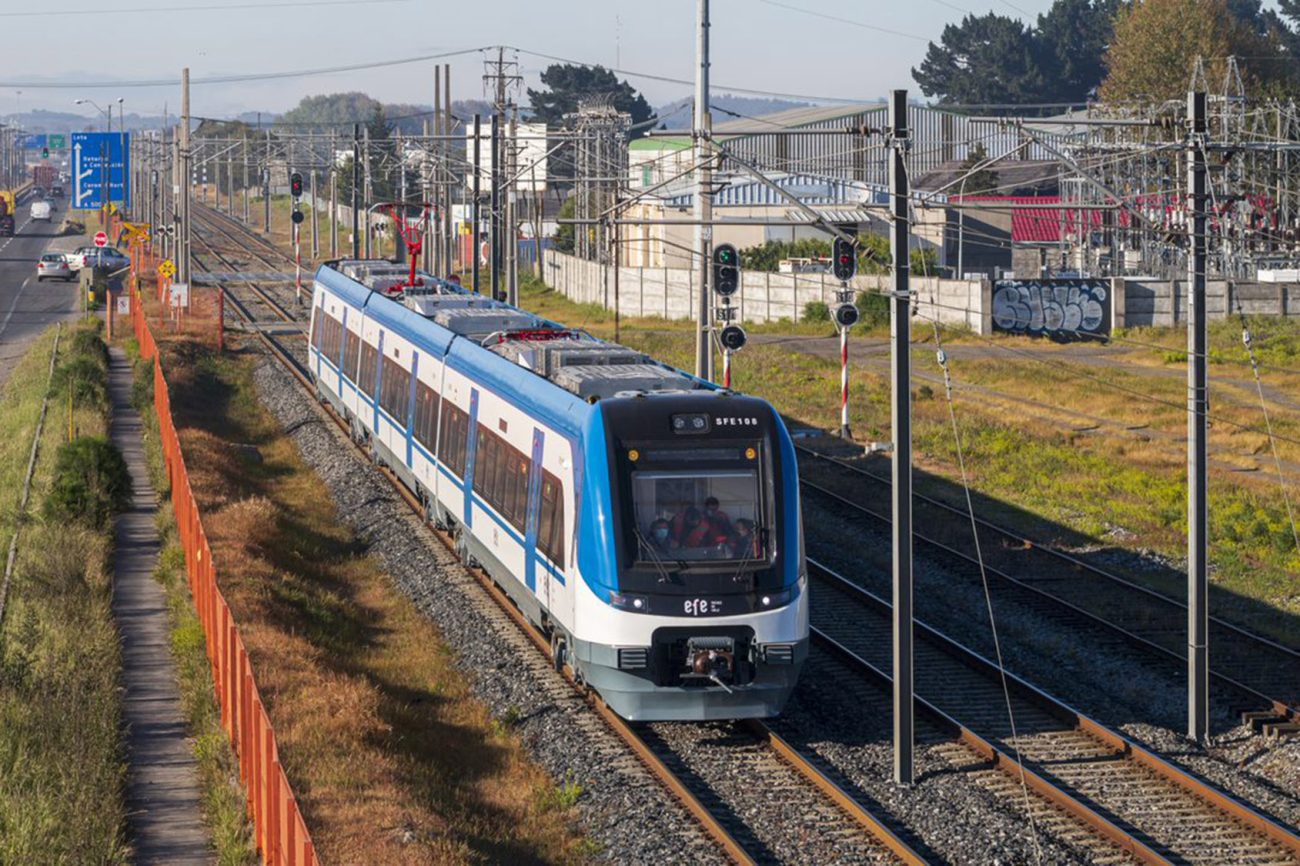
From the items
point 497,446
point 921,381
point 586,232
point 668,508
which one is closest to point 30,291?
point 586,232

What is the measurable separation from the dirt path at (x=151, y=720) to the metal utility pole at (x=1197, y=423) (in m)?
9.44

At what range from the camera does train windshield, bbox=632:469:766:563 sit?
50.8 ft

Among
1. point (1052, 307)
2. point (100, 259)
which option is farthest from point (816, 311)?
point (100, 259)

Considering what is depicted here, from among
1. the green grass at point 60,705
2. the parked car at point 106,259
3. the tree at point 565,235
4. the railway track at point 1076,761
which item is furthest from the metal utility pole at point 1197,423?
the tree at point 565,235

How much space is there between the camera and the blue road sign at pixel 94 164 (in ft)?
243

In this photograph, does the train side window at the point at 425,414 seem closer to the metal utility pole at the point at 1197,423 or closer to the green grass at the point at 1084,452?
the green grass at the point at 1084,452

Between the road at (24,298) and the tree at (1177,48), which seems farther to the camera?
the tree at (1177,48)

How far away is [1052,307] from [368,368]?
36.4 metres

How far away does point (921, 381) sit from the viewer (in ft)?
162

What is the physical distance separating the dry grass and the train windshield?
2370 mm

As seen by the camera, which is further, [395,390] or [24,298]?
[24,298]

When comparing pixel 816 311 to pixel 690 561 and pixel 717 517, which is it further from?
pixel 690 561

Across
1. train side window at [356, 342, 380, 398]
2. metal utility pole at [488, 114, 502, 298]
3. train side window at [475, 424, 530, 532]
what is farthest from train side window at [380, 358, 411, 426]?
metal utility pole at [488, 114, 502, 298]

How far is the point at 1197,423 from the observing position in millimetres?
16781
